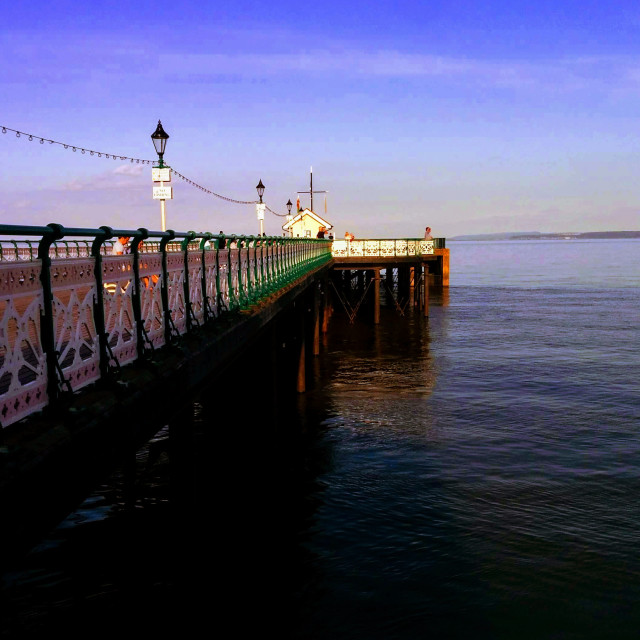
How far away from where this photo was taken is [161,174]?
15.7m

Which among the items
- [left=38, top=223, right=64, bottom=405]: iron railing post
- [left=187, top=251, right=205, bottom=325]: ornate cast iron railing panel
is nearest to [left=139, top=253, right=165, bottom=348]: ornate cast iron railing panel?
[left=187, top=251, right=205, bottom=325]: ornate cast iron railing panel

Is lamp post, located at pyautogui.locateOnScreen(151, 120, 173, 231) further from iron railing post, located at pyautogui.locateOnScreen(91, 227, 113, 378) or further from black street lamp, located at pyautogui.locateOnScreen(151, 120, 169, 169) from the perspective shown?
iron railing post, located at pyautogui.locateOnScreen(91, 227, 113, 378)

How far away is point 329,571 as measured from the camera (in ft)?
33.2

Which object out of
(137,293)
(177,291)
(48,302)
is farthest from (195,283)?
(48,302)

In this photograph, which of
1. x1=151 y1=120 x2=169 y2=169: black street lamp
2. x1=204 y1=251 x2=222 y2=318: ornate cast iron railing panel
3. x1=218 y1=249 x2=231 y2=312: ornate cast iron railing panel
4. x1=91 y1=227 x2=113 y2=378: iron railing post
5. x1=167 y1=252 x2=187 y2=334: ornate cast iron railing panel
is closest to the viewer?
x1=91 y1=227 x2=113 y2=378: iron railing post

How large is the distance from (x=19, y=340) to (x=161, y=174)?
38.4 ft

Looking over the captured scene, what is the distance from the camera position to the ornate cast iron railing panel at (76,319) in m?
5.05

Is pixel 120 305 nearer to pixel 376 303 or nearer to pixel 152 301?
pixel 152 301

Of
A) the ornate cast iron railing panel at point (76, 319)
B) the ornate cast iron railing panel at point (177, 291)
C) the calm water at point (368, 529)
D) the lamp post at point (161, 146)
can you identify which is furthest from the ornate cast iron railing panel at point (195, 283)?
the lamp post at point (161, 146)

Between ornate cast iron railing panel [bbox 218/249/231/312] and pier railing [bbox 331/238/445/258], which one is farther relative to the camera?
pier railing [bbox 331/238/445/258]

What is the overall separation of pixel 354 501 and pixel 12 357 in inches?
354

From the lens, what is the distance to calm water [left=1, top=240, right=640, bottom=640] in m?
8.95

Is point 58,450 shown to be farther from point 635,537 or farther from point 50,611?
point 635,537

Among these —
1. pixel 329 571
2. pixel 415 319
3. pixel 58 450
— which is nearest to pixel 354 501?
pixel 329 571
